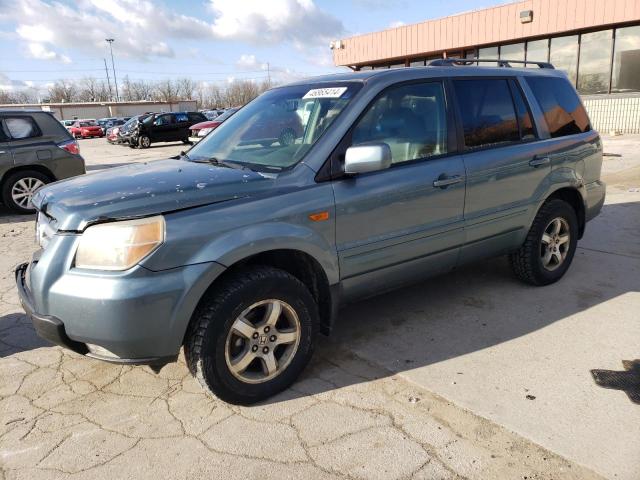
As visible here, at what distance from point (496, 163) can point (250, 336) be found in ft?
7.44

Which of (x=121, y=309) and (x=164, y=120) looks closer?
(x=121, y=309)

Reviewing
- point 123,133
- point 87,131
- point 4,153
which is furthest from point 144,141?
point 87,131

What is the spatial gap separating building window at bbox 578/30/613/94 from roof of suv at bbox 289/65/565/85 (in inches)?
651

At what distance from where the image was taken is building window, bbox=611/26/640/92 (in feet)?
56.3

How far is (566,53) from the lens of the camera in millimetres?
18906

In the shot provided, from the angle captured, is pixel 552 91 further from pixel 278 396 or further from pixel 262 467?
pixel 262 467

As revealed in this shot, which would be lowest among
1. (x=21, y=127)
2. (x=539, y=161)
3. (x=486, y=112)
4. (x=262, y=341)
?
(x=262, y=341)

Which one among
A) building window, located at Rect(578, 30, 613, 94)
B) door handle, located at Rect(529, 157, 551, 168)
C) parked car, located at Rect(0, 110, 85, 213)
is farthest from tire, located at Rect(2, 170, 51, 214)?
building window, located at Rect(578, 30, 613, 94)

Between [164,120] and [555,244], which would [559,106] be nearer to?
[555,244]

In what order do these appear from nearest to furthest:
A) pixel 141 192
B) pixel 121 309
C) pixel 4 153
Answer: pixel 121 309 < pixel 141 192 < pixel 4 153

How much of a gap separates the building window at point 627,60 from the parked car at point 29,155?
17.6 meters

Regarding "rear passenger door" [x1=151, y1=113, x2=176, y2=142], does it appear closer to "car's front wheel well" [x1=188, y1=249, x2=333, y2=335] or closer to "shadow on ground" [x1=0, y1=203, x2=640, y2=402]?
"shadow on ground" [x1=0, y1=203, x2=640, y2=402]

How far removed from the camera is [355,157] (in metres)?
2.92

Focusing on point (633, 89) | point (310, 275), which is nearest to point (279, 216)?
point (310, 275)
